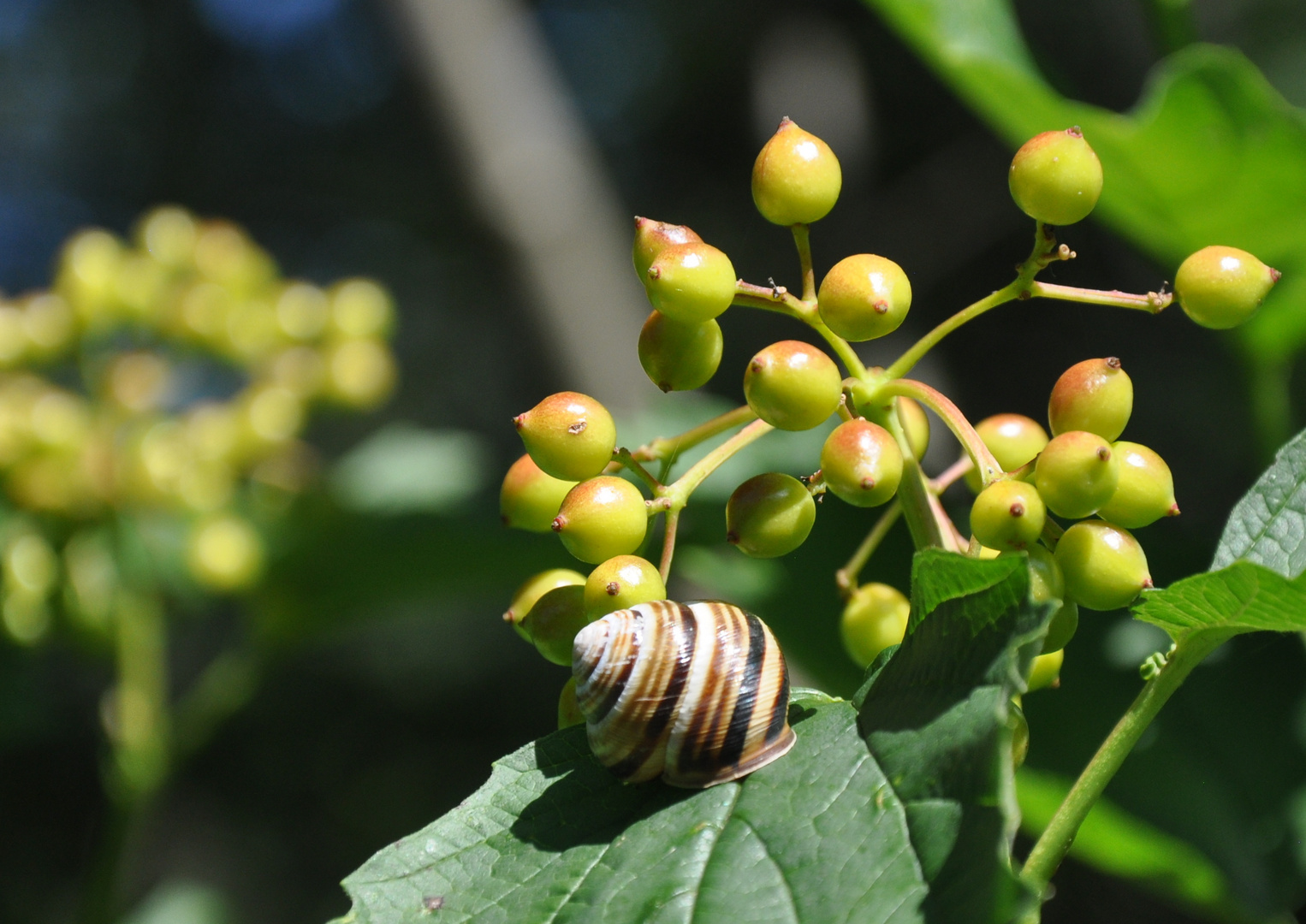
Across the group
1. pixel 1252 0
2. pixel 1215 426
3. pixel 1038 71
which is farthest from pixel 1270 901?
pixel 1252 0

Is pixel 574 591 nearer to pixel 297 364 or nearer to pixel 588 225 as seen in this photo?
pixel 297 364

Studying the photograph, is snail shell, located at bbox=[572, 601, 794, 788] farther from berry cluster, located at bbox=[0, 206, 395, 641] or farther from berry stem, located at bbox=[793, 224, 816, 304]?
berry cluster, located at bbox=[0, 206, 395, 641]

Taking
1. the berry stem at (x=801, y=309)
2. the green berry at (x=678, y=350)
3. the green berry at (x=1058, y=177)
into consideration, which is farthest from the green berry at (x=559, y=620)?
the green berry at (x=1058, y=177)

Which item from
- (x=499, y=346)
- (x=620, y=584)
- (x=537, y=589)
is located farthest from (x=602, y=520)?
(x=499, y=346)

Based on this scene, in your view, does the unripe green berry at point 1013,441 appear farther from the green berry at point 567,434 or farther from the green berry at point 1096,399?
the green berry at point 567,434

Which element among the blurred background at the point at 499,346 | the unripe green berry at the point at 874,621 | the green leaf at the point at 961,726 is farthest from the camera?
the blurred background at the point at 499,346
